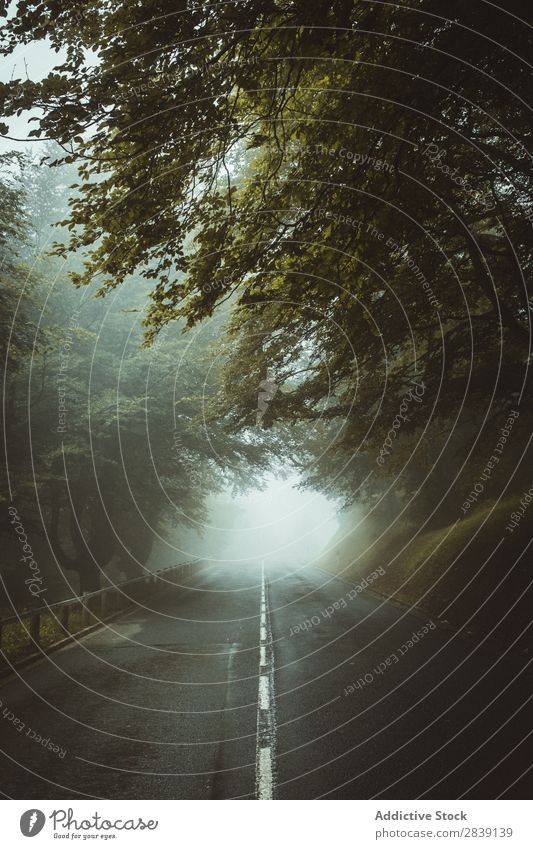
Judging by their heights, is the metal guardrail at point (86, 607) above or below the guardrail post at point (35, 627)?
above

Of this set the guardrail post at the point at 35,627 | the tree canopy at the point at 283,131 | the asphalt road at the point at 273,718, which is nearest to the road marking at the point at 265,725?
the asphalt road at the point at 273,718

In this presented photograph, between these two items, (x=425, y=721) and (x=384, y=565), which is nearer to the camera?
(x=425, y=721)

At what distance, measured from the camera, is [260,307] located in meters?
11.5

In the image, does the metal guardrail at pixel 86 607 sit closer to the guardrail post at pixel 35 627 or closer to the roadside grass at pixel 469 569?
the guardrail post at pixel 35 627

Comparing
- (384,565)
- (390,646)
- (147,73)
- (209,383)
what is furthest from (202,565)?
(147,73)

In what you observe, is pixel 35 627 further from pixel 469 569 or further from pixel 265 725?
pixel 469 569

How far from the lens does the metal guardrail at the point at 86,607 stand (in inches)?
463

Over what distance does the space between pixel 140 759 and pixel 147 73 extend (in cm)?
664

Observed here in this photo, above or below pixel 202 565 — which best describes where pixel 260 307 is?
below

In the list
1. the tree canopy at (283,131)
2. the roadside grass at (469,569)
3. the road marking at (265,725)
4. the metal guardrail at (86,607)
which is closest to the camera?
the road marking at (265,725)

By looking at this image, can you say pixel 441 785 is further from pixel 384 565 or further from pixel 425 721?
pixel 384 565

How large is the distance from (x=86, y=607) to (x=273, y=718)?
9441mm

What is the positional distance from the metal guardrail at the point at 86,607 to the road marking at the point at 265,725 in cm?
440

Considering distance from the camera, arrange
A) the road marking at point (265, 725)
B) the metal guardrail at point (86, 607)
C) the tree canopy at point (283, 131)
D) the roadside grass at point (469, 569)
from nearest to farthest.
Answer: the road marking at point (265, 725) < the tree canopy at point (283, 131) < the metal guardrail at point (86, 607) < the roadside grass at point (469, 569)
